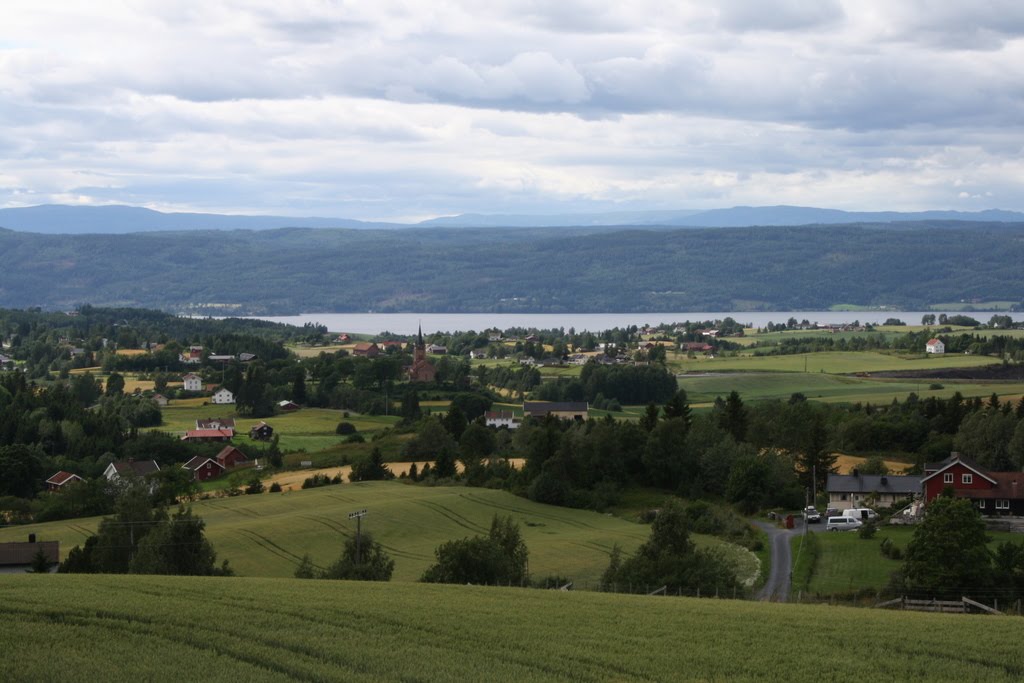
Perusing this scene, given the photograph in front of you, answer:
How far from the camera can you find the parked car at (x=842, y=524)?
43.6 meters

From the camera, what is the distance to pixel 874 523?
4409 cm

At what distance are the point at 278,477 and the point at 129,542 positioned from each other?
2423 cm

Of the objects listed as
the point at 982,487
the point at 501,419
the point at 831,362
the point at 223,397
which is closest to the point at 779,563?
the point at 982,487

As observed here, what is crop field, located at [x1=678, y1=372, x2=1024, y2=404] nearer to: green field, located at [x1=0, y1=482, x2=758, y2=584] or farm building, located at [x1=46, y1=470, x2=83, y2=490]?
green field, located at [x1=0, y1=482, x2=758, y2=584]

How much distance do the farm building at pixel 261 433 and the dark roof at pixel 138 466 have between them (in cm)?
1101

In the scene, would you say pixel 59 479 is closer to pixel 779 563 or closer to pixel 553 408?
pixel 553 408

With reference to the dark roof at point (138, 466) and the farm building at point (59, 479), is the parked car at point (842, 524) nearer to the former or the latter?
the dark roof at point (138, 466)

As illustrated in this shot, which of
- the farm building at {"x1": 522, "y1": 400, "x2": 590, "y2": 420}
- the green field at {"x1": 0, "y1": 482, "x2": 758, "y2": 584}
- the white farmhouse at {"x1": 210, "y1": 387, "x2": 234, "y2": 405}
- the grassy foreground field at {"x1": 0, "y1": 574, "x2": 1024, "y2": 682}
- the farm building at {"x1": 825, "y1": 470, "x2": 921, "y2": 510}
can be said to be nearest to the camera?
the grassy foreground field at {"x1": 0, "y1": 574, "x2": 1024, "y2": 682}

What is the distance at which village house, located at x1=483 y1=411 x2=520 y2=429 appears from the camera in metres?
81.8

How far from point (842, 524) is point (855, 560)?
21.6 ft

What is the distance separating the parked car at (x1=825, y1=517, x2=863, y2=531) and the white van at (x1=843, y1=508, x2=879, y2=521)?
1.18 ft

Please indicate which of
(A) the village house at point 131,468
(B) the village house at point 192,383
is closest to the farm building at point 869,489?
(A) the village house at point 131,468

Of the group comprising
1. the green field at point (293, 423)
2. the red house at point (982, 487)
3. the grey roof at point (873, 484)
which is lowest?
the green field at point (293, 423)

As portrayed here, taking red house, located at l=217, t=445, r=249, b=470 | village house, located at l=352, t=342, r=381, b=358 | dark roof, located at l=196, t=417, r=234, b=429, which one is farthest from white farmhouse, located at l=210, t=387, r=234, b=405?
village house, located at l=352, t=342, r=381, b=358
